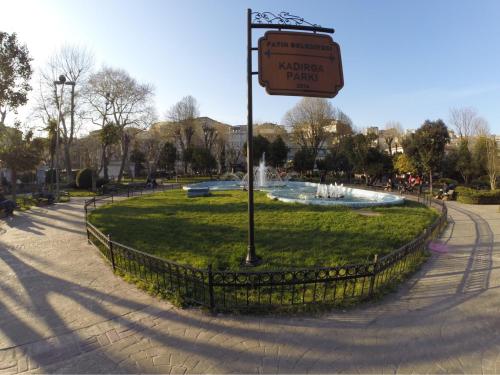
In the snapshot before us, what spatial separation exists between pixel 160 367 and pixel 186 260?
347 centimetres

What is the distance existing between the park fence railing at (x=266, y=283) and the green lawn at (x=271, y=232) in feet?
3.14

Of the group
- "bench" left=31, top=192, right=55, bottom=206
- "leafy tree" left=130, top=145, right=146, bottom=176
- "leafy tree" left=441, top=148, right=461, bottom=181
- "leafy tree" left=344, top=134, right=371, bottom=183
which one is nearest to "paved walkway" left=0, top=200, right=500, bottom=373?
"bench" left=31, top=192, right=55, bottom=206

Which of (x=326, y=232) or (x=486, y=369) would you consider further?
(x=326, y=232)

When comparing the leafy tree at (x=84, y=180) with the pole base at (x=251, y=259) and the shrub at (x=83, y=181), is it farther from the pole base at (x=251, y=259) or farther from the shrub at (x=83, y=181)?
the pole base at (x=251, y=259)

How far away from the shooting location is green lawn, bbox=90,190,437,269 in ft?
22.3

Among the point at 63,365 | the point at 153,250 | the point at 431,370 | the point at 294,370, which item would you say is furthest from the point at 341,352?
the point at 153,250

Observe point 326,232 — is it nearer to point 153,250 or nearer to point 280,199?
point 153,250

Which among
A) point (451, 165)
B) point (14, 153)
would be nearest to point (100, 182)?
point (14, 153)

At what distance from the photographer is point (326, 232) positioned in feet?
29.1

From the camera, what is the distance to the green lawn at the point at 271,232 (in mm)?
6789

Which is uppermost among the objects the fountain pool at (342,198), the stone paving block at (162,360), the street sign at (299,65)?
the street sign at (299,65)

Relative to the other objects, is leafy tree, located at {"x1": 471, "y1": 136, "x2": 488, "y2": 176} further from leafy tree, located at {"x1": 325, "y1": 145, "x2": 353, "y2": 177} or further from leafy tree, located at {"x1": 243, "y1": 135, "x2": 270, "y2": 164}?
leafy tree, located at {"x1": 243, "y1": 135, "x2": 270, "y2": 164}

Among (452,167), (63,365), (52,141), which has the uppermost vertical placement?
(52,141)

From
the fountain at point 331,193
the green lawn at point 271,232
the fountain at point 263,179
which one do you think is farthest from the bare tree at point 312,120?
the green lawn at point 271,232
